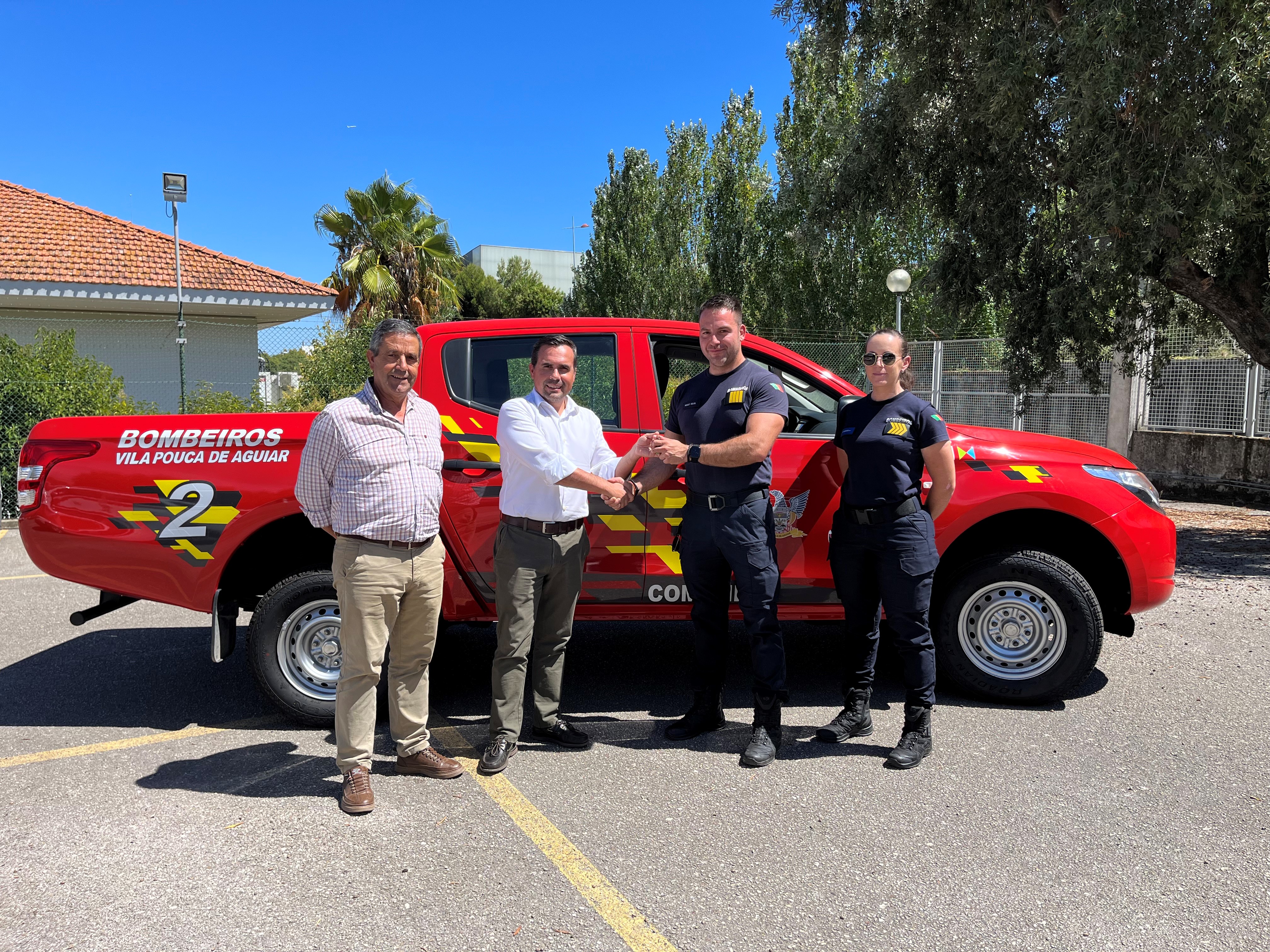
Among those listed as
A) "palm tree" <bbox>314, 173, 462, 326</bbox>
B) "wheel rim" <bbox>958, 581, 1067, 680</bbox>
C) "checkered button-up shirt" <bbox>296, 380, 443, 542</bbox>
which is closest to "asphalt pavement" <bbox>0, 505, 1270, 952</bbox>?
"wheel rim" <bbox>958, 581, 1067, 680</bbox>

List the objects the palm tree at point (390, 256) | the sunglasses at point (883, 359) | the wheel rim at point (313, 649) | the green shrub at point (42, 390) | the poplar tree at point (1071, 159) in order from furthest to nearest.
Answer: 1. the palm tree at point (390, 256)
2. the green shrub at point (42, 390)
3. the poplar tree at point (1071, 159)
4. the wheel rim at point (313, 649)
5. the sunglasses at point (883, 359)

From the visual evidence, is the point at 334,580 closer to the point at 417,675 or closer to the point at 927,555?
the point at 417,675

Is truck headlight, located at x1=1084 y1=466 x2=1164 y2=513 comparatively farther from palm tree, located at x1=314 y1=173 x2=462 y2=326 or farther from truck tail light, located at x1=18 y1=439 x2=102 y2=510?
palm tree, located at x1=314 y1=173 x2=462 y2=326

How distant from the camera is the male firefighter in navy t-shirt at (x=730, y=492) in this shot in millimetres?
3754

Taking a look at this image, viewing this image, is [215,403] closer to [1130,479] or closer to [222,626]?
[222,626]

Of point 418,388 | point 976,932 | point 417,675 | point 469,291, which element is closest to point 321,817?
point 417,675

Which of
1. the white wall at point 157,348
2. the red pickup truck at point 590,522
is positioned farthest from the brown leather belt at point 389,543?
the white wall at point 157,348

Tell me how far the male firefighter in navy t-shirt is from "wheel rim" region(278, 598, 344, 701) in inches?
63.8

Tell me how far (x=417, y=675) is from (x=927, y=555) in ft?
7.34

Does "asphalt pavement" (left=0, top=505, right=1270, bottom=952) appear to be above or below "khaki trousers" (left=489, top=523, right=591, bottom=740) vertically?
below

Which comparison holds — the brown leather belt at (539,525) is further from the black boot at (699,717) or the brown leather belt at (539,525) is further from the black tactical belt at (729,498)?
the black boot at (699,717)

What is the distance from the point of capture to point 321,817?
3.38 meters

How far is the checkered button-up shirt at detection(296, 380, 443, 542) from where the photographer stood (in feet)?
11.2

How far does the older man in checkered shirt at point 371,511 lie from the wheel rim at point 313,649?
722 mm
